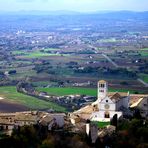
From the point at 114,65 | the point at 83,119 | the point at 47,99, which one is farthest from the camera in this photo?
the point at 114,65

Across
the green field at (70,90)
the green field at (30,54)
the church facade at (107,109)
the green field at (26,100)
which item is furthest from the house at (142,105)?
the green field at (30,54)

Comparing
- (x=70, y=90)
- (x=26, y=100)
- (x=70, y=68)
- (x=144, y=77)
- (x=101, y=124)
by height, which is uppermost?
(x=101, y=124)

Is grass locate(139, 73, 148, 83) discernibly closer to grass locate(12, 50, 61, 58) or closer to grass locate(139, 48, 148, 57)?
grass locate(139, 48, 148, 57)

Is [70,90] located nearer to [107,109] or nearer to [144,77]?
[144,77]

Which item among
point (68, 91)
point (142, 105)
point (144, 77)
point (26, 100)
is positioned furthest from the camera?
point (144, 77)

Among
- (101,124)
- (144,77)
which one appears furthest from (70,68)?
(101,124)

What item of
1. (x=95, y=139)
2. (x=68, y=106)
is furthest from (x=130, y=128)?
(x=68, y=106)

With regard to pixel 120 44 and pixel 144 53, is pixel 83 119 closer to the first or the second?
pixel 144 53

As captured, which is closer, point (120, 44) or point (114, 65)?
point (114, 65)

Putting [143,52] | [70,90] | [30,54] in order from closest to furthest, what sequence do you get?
[70,90] < [30,54] < [143,52]

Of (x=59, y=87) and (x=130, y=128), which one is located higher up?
(x=130, y=128)
